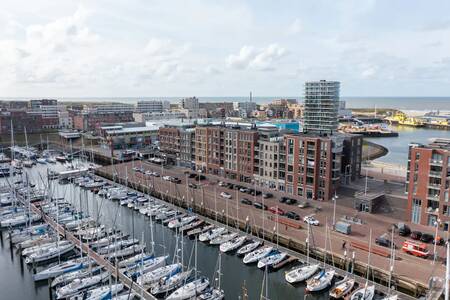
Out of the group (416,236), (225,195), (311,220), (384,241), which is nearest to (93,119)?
(225,195)

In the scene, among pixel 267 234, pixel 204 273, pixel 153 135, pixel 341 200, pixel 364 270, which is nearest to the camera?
pixel 364 270

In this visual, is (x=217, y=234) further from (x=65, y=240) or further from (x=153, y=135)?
(x=153, y=135)

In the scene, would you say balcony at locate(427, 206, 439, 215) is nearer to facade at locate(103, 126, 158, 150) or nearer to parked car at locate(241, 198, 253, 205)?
parked car at locate(241, 198, 253, 205)

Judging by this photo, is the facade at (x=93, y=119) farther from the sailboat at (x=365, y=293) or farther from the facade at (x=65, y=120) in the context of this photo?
the sailboat at (x=365, y=293)

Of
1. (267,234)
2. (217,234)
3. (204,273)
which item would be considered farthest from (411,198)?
(204,273)

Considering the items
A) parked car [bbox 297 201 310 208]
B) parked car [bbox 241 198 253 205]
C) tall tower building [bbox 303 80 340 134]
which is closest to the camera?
parked car [bbox 297 201 310 208]

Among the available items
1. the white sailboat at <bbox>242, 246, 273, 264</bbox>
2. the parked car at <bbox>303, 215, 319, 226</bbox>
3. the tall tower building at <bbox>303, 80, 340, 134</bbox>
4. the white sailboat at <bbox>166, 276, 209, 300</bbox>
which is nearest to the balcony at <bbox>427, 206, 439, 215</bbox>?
the parked car at <bbox>303, 215, 319, 226</bbox>

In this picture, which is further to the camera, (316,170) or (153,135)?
(153,135)
